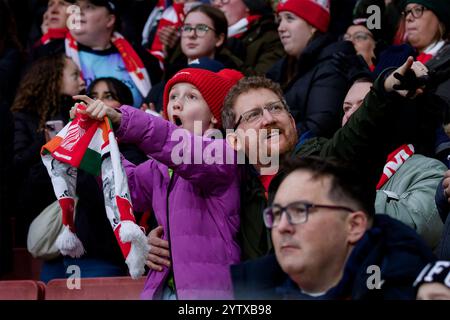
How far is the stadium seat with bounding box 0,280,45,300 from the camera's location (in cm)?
589

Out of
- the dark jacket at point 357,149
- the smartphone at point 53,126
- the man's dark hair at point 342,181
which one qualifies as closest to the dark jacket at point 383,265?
the man's dark hair at point 342,181

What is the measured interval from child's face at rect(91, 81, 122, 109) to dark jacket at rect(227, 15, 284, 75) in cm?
130

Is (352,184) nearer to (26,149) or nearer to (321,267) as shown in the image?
(321,267)

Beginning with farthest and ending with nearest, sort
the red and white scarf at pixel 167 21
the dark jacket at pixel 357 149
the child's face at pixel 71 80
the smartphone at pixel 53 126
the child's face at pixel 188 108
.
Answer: the red and white scarf at pixel 167 21 < the child's face at pixel 71 80 < the smartphone at pixel 53 126 < the child's face at pixel 188 108 < the dark jacket at pixel 357 149

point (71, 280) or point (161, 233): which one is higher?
point (161, 233)

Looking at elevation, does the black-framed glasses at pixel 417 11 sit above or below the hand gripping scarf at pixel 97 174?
above

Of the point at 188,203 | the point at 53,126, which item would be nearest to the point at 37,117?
the point at 53,126

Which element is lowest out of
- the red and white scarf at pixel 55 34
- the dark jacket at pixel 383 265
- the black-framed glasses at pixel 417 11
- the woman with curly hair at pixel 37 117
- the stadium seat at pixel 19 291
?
the stadium seat at pixel 19 291

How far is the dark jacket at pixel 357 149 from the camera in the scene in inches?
175

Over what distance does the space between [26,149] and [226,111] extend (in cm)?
293

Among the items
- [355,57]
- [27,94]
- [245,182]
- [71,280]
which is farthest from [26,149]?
[245,182]

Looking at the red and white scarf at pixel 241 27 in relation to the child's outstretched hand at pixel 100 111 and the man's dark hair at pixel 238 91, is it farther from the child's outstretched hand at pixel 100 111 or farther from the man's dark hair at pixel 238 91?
the child's outstretched hand at pixel 100 111

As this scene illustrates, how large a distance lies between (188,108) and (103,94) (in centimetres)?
217
